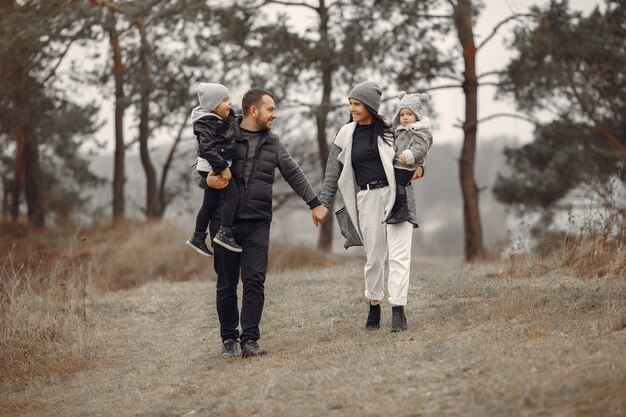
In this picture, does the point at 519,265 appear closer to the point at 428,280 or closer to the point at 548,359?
the point at 428,280

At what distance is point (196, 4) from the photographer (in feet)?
61.4

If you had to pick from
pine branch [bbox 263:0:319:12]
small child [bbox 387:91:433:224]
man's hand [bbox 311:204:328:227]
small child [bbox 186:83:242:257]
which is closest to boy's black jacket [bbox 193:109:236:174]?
small child [bbox 186:83:242:257]

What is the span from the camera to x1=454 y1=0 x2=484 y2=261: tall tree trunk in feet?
60.9

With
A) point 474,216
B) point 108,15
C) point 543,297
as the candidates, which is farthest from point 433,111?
point 543,297

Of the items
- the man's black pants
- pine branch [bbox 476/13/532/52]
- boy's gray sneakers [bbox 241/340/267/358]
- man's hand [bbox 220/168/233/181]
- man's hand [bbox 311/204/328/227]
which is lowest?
boy's gray sneakers [bbox 241/340/267/358]

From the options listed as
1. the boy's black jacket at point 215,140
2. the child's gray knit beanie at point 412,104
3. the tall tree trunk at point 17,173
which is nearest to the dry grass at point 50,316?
the boy's black jacket at point 215,140

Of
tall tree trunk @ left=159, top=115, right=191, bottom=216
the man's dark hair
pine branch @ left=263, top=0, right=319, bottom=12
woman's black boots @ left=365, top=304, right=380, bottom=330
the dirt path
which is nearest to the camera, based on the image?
the dirt path

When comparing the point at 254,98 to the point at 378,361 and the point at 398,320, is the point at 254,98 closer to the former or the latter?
the point at 398,320

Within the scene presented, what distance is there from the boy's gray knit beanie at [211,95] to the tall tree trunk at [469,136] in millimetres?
11770

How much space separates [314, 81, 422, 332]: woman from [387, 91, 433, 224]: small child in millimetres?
75

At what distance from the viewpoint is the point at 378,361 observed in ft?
20.4

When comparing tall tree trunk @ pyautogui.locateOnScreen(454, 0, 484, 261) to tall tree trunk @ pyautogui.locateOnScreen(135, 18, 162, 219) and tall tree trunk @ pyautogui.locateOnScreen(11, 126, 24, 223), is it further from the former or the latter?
tall tree trunk @ pyautogui.locateOnScreen(11, 126, 24, 223)

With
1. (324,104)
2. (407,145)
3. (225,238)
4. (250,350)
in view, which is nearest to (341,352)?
(250,350)

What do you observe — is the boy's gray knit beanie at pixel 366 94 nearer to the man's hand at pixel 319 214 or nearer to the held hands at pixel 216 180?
the man's hand at pixel 319 214
